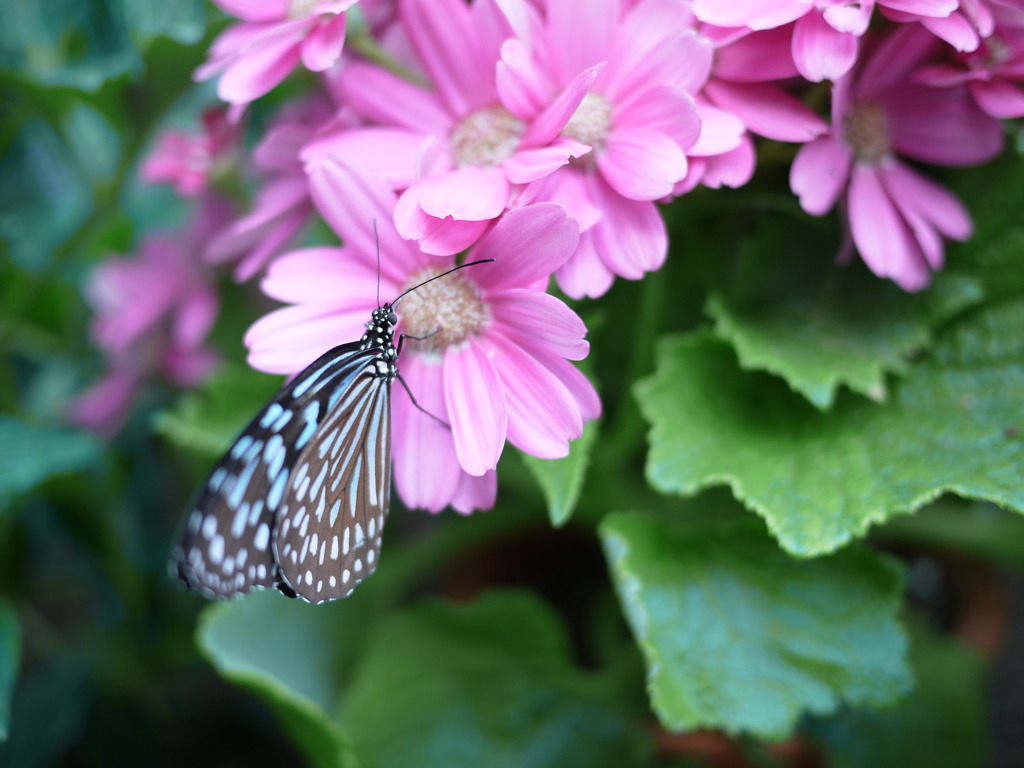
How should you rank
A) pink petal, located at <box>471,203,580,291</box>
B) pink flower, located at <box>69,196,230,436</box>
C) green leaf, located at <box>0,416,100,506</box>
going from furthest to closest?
1. pink flower, located at <box>69,196,230,436</box>
2. green leaf, located at <box>0,416,100,506</box>
3. pink petal, located at <box>471,203,580,291</box>

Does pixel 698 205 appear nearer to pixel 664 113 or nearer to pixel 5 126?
pixel 664 113

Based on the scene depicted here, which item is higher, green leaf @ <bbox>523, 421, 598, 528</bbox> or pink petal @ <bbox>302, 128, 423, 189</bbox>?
pink petal @ <bbox>302, 128, 423, 189</bbox>

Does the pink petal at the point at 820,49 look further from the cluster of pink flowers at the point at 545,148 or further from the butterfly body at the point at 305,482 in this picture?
the butterfly body at the point at 305,482

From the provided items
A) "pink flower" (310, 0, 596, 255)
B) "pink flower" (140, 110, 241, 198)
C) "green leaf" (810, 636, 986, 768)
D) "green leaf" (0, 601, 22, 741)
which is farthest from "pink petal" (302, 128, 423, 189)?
"green leaf" (810, 636, 986, 768)

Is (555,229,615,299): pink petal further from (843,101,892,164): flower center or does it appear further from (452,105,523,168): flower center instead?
(843,101,892,164): flower center

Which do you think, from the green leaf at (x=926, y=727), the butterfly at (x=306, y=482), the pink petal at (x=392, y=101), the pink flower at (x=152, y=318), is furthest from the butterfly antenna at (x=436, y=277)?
the green leaf at (x=926, y=727)

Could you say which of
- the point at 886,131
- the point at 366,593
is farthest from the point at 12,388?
the point at 886,131
